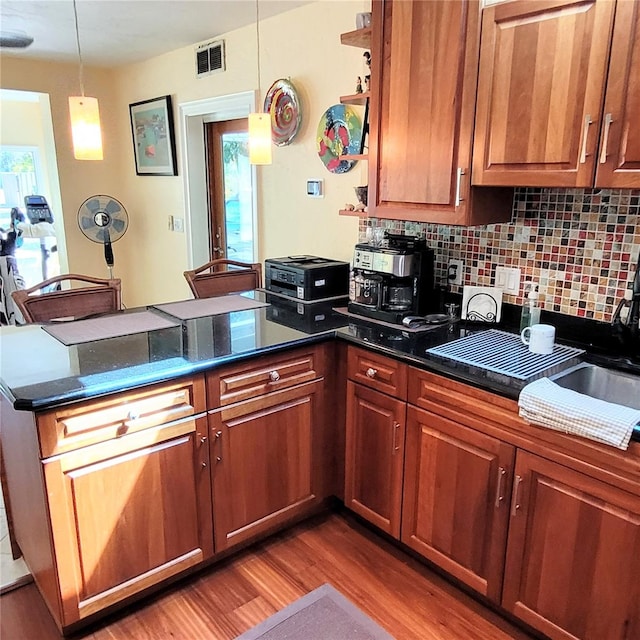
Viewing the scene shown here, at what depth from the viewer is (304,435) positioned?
7.30 ft

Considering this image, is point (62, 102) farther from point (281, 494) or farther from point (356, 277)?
point (281, 494)

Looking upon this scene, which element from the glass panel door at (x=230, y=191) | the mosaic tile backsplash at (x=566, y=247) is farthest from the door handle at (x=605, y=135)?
the glass panel door at (x=230, y=191)

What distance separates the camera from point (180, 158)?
422 cm

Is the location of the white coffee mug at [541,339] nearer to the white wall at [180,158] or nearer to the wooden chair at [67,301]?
the white wall at [180,158]

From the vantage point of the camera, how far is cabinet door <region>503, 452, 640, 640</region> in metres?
1.45

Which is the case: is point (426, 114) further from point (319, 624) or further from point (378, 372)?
point (319, 624)

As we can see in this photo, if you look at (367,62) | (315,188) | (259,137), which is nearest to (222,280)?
(315,188)

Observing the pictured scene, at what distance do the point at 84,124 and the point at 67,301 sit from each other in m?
0.77

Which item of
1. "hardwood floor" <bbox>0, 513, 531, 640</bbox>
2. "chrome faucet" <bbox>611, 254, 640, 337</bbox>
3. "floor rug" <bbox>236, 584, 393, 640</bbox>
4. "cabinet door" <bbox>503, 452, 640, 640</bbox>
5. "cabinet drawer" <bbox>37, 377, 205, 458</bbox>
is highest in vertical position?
"chrome faucet" <bbox>611, 254, 640, 337</bbox>

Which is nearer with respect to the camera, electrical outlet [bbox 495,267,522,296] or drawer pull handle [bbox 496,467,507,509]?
drawer pull handle [bbox 496,467,507,509]

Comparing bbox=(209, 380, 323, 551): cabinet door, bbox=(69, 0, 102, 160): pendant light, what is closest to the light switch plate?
bbox=(69, 0, 102, 160): pendant light

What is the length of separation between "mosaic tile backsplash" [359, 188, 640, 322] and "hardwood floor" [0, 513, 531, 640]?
45.7 inches

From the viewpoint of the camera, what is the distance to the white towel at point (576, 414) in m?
1.38

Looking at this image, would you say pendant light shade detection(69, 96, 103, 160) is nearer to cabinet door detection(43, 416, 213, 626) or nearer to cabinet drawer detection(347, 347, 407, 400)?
cabinet door detection(43, 416, 213, 626)
